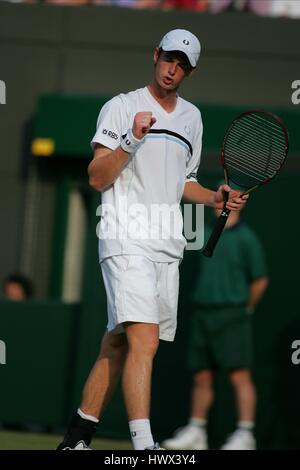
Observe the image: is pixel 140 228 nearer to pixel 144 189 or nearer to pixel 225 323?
pixel 144 189

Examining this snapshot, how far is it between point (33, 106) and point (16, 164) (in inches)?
24.9

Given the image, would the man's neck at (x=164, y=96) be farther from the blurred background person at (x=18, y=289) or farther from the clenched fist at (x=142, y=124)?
the blurred background person at (x=18, y=289)

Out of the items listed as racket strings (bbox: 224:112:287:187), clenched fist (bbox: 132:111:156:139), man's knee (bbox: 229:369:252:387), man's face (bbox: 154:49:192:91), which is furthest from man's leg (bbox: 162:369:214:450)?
clenched fist (bbox: 132:111:156:139)

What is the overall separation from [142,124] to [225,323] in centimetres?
341

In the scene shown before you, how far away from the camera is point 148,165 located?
18.9 ft

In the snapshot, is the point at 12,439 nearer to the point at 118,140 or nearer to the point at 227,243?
the point at 227,243

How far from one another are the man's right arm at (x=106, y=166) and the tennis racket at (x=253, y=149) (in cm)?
67

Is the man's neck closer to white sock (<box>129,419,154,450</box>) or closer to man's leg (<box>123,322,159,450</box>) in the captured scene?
man's leg (<box>123,322,159,450</box>)

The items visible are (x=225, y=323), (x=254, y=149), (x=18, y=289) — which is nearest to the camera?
(x=254, y=149)

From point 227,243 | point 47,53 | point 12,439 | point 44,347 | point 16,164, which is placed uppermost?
point 47,53

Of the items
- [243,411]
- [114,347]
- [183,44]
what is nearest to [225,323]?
[243,411]

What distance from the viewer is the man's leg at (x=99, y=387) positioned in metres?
5.86

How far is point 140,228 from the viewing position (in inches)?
226
